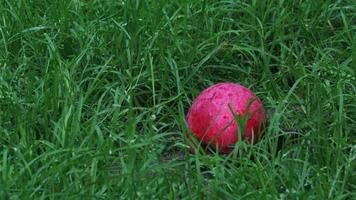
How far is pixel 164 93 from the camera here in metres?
4.13

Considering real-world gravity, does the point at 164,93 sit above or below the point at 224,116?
below

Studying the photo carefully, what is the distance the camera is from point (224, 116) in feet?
11.8

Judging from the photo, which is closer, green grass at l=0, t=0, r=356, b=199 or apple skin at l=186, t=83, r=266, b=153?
green grass at l=0, t=0, r=356, b=199

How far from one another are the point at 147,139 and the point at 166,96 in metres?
0.60

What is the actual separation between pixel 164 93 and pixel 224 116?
0.60 m

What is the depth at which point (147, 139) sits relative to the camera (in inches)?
140

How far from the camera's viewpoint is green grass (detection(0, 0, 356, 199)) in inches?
130

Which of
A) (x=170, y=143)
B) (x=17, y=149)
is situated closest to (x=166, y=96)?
(x=170, y=143)

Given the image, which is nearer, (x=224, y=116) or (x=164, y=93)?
(x=224, y=116)

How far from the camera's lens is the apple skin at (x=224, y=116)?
11.7 feet

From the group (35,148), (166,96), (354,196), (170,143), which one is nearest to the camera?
(354,196)

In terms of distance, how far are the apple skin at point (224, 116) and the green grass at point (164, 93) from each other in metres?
0.06

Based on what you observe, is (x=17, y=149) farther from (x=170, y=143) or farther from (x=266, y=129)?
(x=266, y=129)

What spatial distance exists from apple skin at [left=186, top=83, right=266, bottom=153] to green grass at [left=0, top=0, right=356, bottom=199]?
0.19 feet
